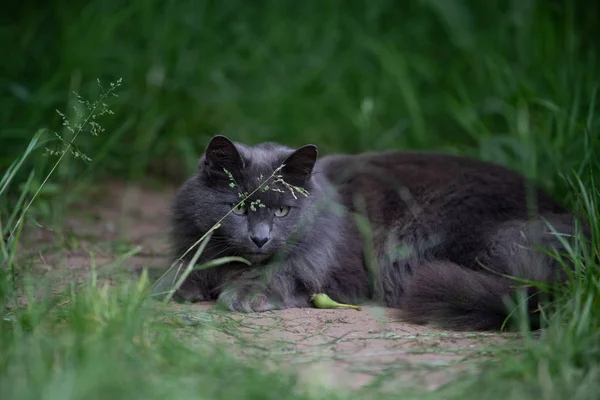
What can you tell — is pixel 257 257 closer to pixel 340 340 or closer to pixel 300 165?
pixel 300 165

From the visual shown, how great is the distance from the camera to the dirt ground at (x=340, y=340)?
91.7 inches

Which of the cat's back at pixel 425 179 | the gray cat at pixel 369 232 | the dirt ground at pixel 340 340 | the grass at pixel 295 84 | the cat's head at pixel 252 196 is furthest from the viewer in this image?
the grass at pixel 295 84

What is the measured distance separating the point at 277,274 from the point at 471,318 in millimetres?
962

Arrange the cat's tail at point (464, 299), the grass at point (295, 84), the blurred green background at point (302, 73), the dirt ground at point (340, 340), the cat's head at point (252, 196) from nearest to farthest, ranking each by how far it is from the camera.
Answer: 1. the dirt ground at point (340, 340)
2. the cat's tail at point (464, 299)
3. the cat's head at point (252, 196)
4. the grass at point (295, 84)
5. the blurred green background at point (302, 73)

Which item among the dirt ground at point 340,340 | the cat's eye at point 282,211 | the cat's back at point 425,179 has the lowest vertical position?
the dirt ground at point 340,340

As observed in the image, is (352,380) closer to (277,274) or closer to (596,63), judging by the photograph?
(277,274)

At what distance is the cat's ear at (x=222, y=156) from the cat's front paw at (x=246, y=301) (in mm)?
583

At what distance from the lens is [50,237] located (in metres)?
4.09

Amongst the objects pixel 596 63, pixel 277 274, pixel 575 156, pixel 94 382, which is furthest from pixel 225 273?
pixel 596 63

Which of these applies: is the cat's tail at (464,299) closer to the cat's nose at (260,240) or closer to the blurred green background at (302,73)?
the cat's nose at (260,240)

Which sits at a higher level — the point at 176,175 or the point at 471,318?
the point at 176,175

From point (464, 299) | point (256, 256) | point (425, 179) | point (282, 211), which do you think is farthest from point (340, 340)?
point (425, 179)

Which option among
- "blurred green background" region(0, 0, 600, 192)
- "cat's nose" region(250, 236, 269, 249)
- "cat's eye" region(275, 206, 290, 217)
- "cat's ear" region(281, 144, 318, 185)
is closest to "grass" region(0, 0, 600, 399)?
"blurred green background" region(0, 0, 600, 192)

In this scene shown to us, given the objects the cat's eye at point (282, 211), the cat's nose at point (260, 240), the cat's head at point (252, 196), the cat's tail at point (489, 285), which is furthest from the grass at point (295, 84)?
the cat's eye at point (282, 211)
